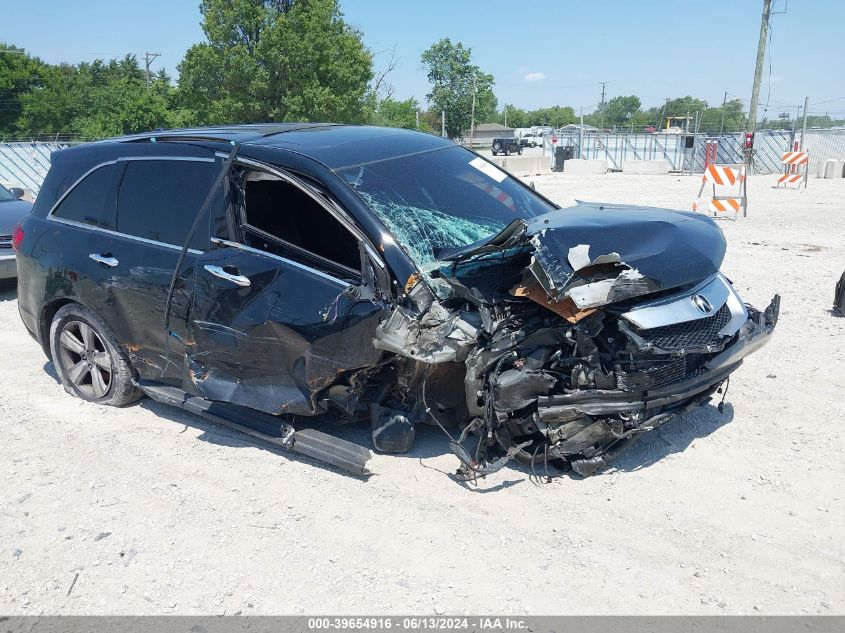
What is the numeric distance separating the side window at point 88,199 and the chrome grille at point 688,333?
12.3ft

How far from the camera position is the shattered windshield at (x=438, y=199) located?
12.9 feet

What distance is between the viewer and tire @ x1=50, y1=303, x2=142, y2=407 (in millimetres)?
4879

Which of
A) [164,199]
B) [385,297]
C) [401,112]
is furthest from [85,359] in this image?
[401,112]

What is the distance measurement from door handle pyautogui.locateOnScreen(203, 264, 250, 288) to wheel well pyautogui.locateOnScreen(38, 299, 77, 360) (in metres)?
1.64

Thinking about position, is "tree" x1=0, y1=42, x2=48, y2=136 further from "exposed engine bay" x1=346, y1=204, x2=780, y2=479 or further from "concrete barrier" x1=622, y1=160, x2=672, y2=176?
"exposed engine bay" x1=346, y1=204, x2=780, y2=479

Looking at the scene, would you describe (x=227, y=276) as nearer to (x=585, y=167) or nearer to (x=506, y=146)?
(x=585, y=167)

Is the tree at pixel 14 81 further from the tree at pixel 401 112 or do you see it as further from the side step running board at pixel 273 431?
the side step running board at pixel 273 431

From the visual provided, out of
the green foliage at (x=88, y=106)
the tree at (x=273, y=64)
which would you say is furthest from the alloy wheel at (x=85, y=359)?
the green foliage at (x=88, y=106)

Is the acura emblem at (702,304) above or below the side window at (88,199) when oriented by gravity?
below

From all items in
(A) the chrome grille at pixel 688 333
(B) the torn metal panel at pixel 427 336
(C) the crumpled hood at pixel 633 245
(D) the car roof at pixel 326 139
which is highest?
(D) the car roof at pixel 326 139

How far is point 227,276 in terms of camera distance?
4.00m

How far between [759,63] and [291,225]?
34.8 metres
